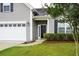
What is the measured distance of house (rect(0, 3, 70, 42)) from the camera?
69.7ft

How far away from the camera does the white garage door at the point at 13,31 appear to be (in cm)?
2175

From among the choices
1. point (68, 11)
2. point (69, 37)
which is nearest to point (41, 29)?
point (69, 37)

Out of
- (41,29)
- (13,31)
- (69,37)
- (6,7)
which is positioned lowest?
(69,37)

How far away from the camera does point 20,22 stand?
21.7 m

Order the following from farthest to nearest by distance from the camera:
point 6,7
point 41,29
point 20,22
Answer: point 41,29, point 6,7, point 20,22

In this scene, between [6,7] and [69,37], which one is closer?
[69,37]

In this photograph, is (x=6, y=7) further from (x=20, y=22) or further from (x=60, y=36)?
(x=60, y=36)

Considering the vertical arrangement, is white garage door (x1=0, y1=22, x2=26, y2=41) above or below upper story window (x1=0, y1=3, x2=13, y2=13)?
below

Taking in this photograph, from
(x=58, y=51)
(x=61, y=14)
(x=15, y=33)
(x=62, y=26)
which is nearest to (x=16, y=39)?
(x=15, y=33)

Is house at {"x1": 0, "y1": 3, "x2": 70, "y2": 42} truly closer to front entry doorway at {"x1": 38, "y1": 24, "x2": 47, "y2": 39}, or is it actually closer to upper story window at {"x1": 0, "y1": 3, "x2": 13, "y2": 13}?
upper story window at {"x1": 0, "y1": 3, "x2": 13, "y2": 13}

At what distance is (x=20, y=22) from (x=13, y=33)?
1.41 metres

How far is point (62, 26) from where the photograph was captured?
2092 centimetres

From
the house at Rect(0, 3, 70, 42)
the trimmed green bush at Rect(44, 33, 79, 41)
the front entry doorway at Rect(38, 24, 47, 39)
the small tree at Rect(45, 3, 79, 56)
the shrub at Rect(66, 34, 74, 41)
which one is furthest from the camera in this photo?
the front entry doorway at Rect(38, 24, 47, 39)

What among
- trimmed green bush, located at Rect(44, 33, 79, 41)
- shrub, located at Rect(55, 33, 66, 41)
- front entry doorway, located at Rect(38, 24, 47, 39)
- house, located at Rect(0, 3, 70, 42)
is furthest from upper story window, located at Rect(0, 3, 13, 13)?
shrub, located at Rect(55, 33, 66, 41)
